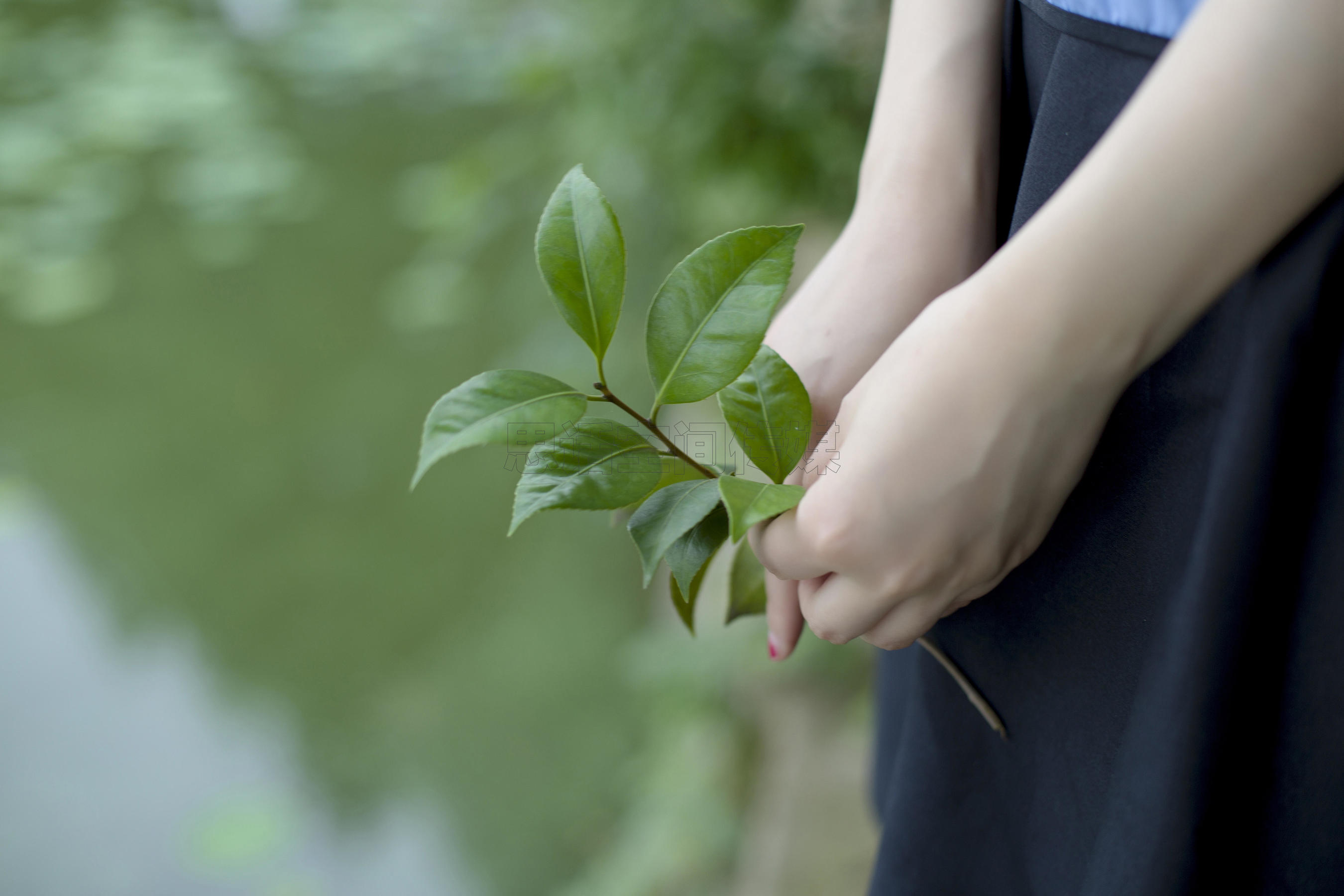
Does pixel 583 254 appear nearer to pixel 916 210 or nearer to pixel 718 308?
pixel 718 308

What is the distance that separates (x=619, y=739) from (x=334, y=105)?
251 cm

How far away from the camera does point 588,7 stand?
1.31 m

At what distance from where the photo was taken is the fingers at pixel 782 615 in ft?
1.58

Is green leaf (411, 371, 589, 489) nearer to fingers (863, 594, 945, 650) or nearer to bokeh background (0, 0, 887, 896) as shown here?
fingers (863, 594, 945, 650)

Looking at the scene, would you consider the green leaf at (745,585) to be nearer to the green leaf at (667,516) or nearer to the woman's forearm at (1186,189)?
the green leaf at (667,516)

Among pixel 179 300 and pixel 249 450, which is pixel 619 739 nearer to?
pixel 249 450

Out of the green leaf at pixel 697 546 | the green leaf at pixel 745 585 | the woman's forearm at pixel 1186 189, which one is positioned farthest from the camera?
the green leaf at pixel 745 585

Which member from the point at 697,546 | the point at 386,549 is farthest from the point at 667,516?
the point at 386,549

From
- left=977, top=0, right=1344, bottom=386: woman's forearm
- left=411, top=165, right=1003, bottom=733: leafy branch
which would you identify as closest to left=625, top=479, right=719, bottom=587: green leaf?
left=411, top=165, right=1003, bottom=733: leafy branch

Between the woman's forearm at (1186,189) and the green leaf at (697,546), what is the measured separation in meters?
0.14

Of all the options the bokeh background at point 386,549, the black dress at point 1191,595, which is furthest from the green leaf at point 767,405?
the bokeh background at point 386,549

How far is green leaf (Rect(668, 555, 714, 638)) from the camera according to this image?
41 cm

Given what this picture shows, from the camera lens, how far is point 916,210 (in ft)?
1.48

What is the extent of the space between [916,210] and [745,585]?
0.65 feet
